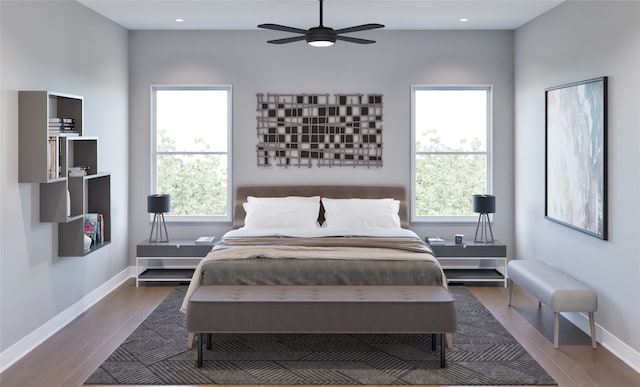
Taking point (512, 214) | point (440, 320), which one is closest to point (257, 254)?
point (440, 320)

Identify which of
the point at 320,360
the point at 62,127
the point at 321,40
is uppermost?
the point at 321,40

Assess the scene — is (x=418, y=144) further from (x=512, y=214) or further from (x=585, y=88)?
(x=585, y=88)

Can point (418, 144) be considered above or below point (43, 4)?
below

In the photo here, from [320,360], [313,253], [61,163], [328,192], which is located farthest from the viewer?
[328,192]

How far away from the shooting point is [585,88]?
4707 millimetres

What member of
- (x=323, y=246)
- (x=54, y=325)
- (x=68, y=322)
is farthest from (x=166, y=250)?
(x=323, y=246)

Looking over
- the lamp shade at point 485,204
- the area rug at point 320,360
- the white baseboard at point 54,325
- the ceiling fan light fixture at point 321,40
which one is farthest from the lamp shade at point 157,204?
the lamp shade at point 485,204

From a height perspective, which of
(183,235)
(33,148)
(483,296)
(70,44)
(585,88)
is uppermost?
(70,44)

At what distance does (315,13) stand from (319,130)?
1381mm

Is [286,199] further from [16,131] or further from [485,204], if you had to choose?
[16,131]

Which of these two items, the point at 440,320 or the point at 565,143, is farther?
the point at 565,143

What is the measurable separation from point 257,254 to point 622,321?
8.48ft

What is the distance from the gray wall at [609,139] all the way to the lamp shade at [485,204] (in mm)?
369

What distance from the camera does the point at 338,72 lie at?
6.74 metres
